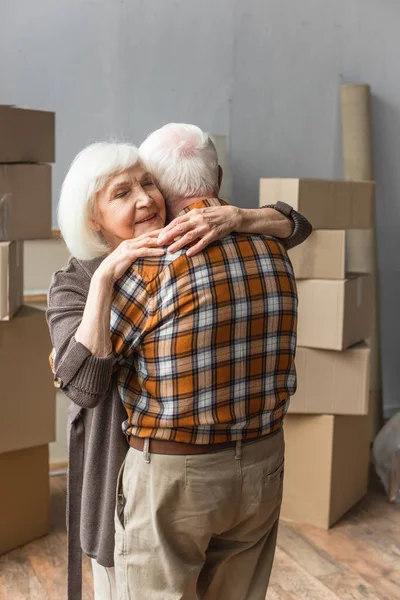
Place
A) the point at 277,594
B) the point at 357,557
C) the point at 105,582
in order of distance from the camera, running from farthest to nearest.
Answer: the point at 357,557 → the point at 277,594 → the point at 105,582

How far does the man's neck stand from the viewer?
1471mm

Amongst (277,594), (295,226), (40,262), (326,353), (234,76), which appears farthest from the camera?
(234,76)

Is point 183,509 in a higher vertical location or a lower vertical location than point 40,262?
lower

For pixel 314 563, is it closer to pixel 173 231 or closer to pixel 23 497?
pixel 23 497

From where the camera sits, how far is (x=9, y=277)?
2461 millimetres

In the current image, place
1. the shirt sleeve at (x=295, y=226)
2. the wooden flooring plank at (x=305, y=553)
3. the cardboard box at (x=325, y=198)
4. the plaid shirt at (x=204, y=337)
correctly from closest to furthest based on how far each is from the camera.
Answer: the plaid shirt at (x=204, y=337) → the shirt sleeve at (x=295, y=226) → the wooden flooring plank at (x=305, y=553) → the cardboard box at (x=325, y=198)

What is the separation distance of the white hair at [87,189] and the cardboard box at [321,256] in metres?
1.38

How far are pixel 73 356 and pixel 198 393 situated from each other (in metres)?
0.22

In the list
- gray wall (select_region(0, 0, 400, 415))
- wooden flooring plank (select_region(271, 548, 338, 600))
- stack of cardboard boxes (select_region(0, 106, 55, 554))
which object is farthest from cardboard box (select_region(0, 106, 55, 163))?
wooden flooring plank (select_region(271, 548, 338, 600))

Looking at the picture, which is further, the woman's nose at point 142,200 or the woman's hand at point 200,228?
the woman's nose at point 142,200

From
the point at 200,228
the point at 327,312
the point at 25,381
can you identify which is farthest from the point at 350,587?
the point at 200,228

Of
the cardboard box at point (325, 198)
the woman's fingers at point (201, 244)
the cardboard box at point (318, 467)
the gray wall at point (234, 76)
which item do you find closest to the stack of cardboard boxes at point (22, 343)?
the gray wall at point (234, 76)

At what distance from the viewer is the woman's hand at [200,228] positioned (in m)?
1.33

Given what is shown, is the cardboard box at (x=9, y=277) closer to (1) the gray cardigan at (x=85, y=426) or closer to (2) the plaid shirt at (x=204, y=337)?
(1) the gray cardigan at (x=85, y=426)
